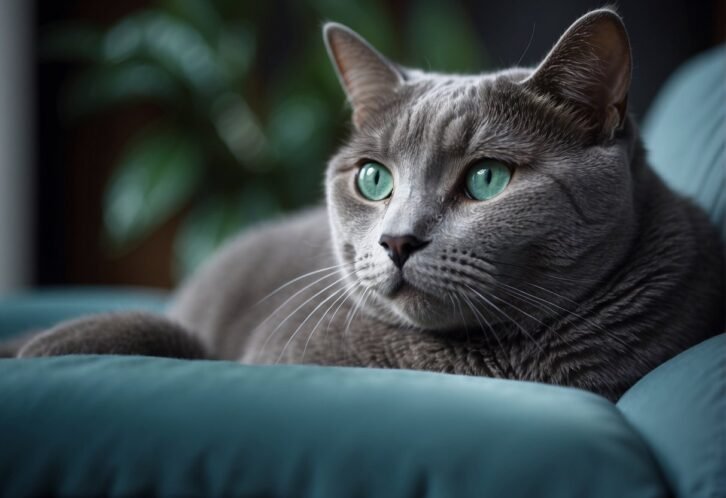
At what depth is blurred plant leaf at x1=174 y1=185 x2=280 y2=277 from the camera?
274cm

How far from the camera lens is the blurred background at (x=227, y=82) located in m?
2.76

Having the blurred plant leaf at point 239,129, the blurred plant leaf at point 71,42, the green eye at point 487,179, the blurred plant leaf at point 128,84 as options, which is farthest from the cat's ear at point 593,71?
the blurred plant leaf at point 71,42

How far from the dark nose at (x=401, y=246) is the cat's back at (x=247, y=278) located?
34 cm

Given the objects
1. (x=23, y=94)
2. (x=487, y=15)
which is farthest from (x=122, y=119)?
(x=487, y=15)

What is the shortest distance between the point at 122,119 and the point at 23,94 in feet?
1.58

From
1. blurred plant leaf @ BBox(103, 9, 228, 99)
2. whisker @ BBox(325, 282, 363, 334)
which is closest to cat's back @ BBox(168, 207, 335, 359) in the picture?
whisker @ BBox(325, 282, 363, 334)

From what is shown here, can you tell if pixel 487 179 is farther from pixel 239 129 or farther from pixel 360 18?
pixel 239 129

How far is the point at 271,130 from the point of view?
9.48 feet

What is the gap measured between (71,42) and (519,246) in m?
2.74

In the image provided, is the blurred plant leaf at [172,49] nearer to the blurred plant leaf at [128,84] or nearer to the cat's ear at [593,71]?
the blurred plant leaf at [128,84]

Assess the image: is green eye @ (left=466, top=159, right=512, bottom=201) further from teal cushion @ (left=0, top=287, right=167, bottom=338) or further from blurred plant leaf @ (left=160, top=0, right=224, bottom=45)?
blurred plant leaf @ (left=160, top=0, right=224, bottom=45)

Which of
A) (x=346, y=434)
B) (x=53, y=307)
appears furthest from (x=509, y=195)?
(x=53, y=307)

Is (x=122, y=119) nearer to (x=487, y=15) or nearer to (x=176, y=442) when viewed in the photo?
(x=487, y=15)

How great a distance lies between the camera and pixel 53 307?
70.0 inches
